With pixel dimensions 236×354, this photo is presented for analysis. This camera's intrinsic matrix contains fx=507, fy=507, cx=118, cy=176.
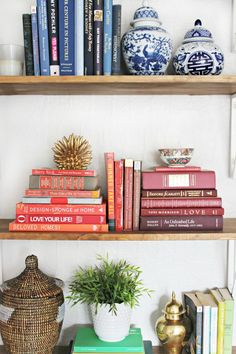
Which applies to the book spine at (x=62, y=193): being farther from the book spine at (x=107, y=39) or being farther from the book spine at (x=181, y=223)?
the book spine at (x=107, y=39)

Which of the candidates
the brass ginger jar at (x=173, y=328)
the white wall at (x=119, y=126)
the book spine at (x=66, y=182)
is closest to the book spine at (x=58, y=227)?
the book spine at (x=66, y=182)

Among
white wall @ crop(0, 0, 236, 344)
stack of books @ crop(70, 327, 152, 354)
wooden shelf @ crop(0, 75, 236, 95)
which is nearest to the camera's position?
wooden shelf @ crop(0, 75, 236, 95)

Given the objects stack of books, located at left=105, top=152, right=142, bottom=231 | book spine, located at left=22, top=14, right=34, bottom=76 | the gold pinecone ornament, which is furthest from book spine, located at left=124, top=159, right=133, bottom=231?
book spine, located at left=22, top=14, right=34, bottom=76

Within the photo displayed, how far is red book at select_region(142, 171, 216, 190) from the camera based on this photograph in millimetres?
1321

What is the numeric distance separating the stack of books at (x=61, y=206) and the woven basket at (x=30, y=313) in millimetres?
138

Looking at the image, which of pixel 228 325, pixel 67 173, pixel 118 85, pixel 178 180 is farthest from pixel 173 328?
pixel 118 85

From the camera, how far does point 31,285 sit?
1354 millimetres

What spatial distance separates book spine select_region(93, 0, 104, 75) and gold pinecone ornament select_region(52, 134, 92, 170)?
0.68 feet

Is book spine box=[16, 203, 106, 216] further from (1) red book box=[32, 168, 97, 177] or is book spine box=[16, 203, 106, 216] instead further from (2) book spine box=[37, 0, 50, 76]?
(2) book spine box=[37, 0, 50, 76]

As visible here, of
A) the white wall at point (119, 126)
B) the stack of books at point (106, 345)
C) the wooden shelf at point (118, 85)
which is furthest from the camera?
the white wall at point (119, 126)

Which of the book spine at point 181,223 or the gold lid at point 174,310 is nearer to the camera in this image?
the book spine at point 181,223

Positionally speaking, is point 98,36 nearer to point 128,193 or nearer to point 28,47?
point 28,47

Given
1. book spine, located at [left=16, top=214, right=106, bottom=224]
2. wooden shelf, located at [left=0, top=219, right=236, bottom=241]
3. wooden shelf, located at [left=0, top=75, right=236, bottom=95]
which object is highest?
wooden shelf, located at [left=0, top=75, right=236, bottom=95]

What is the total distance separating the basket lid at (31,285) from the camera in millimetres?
1342
